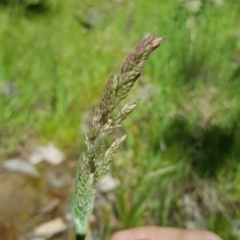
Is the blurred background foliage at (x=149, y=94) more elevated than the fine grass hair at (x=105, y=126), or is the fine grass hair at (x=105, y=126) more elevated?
the blurred background foliage at (x=149, y=94)

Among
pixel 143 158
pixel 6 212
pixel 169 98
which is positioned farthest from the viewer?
pixel 169 98

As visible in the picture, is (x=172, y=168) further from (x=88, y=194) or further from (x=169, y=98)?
(x=88, y=194)

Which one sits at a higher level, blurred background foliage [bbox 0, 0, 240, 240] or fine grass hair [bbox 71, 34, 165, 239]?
blurred background foliage [bbox 0, 0, 240, 240]

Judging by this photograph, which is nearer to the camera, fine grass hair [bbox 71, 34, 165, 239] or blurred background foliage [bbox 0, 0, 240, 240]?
fine grass hair [bbox 71, 34, 165, 239]

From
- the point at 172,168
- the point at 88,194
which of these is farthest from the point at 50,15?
the point at 88,194

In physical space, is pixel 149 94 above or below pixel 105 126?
above
